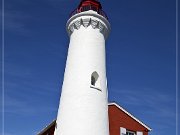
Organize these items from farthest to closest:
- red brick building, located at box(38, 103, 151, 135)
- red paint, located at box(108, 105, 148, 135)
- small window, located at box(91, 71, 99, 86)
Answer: red brick building, located at box(38, 103, 151, 135) < red paint, located at box(108, 105, 148, 135) < small window, located at box(91, 71, 99, 86)

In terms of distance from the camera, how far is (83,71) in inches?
650

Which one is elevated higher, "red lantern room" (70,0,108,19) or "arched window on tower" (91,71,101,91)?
"red lantern room" (70,0,108,19)

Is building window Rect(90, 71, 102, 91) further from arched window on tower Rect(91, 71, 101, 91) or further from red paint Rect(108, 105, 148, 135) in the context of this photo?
red paint Rect(108, 105, 148, 135)

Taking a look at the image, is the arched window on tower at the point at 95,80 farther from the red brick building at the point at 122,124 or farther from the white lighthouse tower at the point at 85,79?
the red brick building at the point at 122,124

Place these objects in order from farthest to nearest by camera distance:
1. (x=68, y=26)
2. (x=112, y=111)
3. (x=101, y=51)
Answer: (x=112, y=111), (x=68, y=26), (x=101, y=51)

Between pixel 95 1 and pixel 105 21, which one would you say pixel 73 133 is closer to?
pixel 105 21

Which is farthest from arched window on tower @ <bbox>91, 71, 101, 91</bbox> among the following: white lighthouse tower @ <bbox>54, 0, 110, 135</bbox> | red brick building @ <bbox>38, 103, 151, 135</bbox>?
red brick building @ <bbox>38, 103, 151, 135</bbox>

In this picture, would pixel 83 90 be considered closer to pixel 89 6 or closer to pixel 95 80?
pixel 95 80

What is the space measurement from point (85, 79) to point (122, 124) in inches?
298

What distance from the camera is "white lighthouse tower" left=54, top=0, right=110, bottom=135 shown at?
15375 mm

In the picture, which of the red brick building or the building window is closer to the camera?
the building window

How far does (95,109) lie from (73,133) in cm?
183

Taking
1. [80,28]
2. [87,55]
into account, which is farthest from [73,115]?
[80,28]

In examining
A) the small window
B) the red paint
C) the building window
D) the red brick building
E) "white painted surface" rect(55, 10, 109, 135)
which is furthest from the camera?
the red brick building
